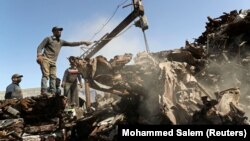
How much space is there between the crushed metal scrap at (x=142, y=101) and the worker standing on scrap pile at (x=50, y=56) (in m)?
0.81

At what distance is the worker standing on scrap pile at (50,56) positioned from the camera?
29.6 ft

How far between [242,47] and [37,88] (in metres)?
14.8

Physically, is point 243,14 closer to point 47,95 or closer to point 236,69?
point 236,69

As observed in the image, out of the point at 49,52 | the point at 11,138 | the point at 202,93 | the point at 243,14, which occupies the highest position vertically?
the point at 243,14

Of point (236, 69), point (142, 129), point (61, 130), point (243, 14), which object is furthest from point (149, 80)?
point (243, 14)

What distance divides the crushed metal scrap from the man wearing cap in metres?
0.72

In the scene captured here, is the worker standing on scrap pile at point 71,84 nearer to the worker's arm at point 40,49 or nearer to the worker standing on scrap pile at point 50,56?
the worker standing on scrap pile at point 50,56

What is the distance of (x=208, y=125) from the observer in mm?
6434

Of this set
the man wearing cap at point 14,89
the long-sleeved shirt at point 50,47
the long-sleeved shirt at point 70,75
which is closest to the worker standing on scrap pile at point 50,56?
the long-sleeved shirt at point 50,47

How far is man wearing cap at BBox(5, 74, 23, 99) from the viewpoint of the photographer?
29.9 ft

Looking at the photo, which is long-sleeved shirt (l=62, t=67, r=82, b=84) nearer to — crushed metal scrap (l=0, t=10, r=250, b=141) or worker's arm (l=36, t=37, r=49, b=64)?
worker's arm (l=36, t=37, r=49, b=64)

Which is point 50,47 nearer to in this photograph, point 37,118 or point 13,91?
point 13,91

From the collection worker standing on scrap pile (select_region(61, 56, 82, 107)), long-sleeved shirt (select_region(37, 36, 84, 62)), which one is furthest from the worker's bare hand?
worker standing on scrap pile (select_region(61, 56, 82, 107))

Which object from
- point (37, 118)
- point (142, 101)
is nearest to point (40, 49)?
point (37, 118)
